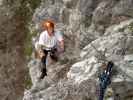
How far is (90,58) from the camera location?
1215 centimetres

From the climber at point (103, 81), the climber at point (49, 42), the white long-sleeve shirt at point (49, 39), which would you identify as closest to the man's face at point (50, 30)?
the climber at point (49, 42)

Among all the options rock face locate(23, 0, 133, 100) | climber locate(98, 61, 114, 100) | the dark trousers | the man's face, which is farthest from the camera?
the dark trousers

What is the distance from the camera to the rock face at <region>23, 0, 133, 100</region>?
1101cm

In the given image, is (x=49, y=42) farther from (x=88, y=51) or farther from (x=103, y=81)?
(x=103, y=81)

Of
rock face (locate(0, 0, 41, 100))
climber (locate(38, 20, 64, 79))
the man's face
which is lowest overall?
rock face (locate(0, 0, 41, 100))

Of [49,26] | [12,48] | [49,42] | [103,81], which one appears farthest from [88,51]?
[12,48]

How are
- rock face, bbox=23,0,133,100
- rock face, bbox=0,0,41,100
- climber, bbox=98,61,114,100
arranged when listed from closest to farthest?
climber, bbox=98,61,114,100
rock face, bbox=23,0,133,100
rock face, bbox=0,0,41,100

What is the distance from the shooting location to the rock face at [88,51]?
36.1 ft

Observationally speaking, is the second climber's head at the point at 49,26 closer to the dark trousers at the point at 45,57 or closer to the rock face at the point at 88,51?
the dark trousers at the point at 45,57

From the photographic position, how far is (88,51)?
12.8 m

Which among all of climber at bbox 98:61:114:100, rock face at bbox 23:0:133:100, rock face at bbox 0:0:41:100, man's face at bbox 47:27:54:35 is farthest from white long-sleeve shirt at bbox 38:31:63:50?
rock face at bbox 0:0:41:100

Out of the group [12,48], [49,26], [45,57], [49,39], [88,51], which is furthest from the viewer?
[12,48]

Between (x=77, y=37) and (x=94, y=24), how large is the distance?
71 cm

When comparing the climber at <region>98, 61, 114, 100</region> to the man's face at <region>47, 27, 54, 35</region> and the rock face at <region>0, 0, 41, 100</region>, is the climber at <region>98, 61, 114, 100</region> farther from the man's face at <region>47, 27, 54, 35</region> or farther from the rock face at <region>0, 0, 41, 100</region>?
the rock face at <region>0, 0, 41, 100</region>
